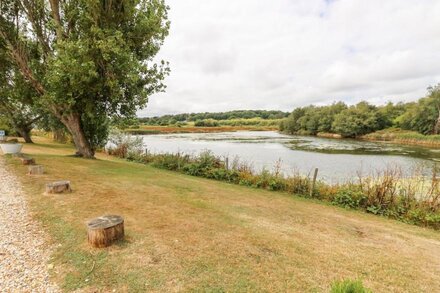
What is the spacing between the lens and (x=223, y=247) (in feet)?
16.8

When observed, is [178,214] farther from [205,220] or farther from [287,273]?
[287,273]

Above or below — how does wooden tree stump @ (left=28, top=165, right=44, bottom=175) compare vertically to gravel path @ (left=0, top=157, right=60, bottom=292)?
above

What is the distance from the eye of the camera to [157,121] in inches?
4717

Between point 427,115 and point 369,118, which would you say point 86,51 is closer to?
point 369,118

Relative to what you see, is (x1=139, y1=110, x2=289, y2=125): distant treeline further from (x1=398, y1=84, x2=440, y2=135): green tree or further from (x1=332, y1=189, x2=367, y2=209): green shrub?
(x1=332, y1=189, x2=367, y2=209): green shrub

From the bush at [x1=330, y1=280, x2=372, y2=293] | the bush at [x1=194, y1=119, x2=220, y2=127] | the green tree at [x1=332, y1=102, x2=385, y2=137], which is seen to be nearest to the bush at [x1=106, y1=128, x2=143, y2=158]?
the bush at [x1=330, y1=280, x2=372, y2=293]

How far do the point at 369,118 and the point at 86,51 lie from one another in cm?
6385

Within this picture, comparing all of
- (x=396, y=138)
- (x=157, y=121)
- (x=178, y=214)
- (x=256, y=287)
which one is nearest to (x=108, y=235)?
(x=178, y=214)

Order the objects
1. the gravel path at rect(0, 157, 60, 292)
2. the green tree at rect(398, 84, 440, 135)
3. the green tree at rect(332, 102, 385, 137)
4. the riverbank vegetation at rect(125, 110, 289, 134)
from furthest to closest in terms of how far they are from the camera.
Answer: the riverbank vegetation at rect(125, 110, 289, 134) → the green tree at rect(332, 102, 385, 137) → the green tree at rect(398, 84, 440, 135) → the gravel path at rect(0, 157, 60, 292)

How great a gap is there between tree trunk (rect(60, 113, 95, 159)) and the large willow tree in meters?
0.06

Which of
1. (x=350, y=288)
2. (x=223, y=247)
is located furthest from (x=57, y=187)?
(x=350, y=288)

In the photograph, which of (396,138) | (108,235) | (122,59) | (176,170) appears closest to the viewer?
(108,235)

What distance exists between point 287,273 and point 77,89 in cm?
1222

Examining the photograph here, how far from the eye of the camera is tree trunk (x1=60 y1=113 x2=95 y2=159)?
15.5m
